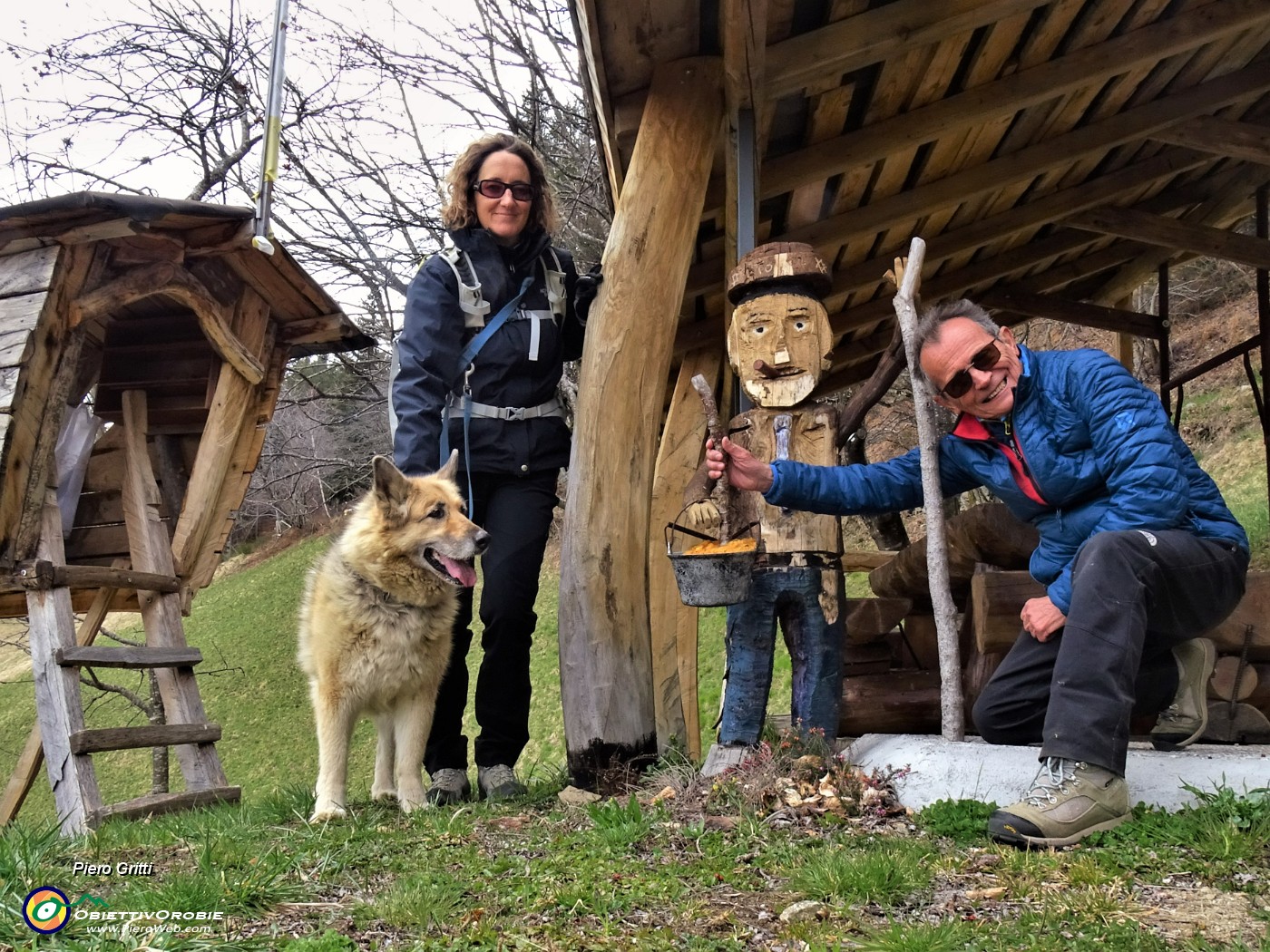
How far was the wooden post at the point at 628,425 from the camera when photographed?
3982 mm

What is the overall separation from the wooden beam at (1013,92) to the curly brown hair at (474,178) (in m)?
A: 1.40

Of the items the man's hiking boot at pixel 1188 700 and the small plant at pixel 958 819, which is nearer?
the small plant at pixel 958 819

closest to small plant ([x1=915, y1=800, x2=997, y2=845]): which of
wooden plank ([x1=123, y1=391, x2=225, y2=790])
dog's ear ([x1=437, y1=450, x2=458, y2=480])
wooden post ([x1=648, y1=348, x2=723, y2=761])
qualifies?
dog's ear ([x1=437, y1=450, x2=458, y2=480])

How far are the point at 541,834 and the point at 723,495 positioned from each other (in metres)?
1.40

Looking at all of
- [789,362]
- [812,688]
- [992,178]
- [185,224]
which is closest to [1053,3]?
[992,178]

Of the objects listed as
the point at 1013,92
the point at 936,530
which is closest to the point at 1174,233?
the point at 1013,92

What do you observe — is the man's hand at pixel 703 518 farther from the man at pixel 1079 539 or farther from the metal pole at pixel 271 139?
the metal pole at pixel 271 139

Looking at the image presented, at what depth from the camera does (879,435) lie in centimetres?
1709

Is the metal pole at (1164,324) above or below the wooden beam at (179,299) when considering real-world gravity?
above

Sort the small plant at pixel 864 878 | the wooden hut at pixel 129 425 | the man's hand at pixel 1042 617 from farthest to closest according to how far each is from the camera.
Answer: the wooden hut at pixel 129 425
the man's hand at pixel 1042 617
the small plant at pixel 864 878

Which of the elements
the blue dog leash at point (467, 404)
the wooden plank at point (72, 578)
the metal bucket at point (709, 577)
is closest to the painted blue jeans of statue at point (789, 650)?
the metal bucket at point (709, 577)

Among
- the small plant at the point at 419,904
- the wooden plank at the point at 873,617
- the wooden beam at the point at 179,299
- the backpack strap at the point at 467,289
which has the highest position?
the wooden beam at the point at 179,299

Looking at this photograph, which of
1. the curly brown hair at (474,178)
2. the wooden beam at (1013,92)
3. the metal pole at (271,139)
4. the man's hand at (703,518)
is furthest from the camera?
the metal pole at (271,139)

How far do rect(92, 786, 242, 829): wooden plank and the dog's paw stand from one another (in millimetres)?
1765
